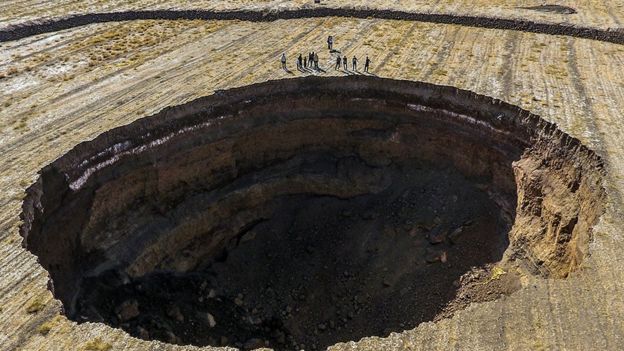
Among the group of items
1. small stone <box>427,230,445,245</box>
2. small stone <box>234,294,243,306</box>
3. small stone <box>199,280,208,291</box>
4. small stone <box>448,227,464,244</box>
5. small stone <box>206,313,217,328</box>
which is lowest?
small stone <box>234,294,243,306</box>

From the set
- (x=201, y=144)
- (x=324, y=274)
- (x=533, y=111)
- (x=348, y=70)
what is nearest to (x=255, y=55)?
(x=348, y=70)

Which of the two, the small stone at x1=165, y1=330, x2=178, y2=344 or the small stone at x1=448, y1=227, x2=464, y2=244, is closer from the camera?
the small stone at x1=165, y1=330, x2=178, y2=344

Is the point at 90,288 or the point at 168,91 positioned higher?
the point at 168,91

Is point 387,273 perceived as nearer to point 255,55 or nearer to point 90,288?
point 90,288

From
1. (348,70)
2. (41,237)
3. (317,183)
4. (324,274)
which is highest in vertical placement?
(348,70)

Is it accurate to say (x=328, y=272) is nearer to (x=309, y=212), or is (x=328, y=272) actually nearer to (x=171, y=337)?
(x=309, y=212)

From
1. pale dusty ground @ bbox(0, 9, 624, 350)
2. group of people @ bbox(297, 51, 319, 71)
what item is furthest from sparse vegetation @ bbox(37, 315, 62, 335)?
group of people @ bbox(297, 51, 319, 71)

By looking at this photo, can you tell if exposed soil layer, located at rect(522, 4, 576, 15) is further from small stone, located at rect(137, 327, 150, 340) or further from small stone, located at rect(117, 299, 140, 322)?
small stone, located at rect(137, 327, 150, 340)
